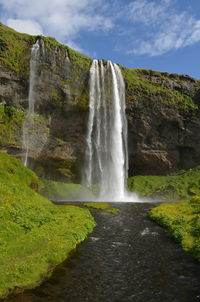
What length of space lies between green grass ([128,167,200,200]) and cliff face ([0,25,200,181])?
403cm

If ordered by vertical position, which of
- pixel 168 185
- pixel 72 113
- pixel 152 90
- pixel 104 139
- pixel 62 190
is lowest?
pixel 62 190

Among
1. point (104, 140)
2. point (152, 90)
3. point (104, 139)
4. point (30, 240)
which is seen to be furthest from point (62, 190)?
point (30, 240)

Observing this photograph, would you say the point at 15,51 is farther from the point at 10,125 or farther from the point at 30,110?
the point at 10,125

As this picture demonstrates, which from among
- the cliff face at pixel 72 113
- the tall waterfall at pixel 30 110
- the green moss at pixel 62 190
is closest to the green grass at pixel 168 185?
the cliff face at pixel 72 113

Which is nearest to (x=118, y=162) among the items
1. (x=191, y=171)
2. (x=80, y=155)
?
(x=80, y=155)

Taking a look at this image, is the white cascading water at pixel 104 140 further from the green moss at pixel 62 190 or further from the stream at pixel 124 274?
the stream at pixel 124 274

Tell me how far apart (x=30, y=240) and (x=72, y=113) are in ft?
195

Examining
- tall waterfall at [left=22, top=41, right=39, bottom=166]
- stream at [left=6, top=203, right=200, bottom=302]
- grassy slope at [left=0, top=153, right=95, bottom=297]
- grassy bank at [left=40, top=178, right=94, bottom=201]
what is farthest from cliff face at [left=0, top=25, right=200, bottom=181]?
stream at [left=6, top=203, right=200, bottom=302]

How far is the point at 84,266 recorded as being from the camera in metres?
16.1

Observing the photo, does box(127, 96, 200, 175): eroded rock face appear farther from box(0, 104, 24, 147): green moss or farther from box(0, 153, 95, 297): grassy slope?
box(0, 153, 95, 297): grassy slope

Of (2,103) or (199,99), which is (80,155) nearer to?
(2,103)

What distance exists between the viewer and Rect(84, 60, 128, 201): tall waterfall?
73.9m

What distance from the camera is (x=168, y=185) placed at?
7456 cm

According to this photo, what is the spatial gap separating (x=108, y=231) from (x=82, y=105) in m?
53.6
